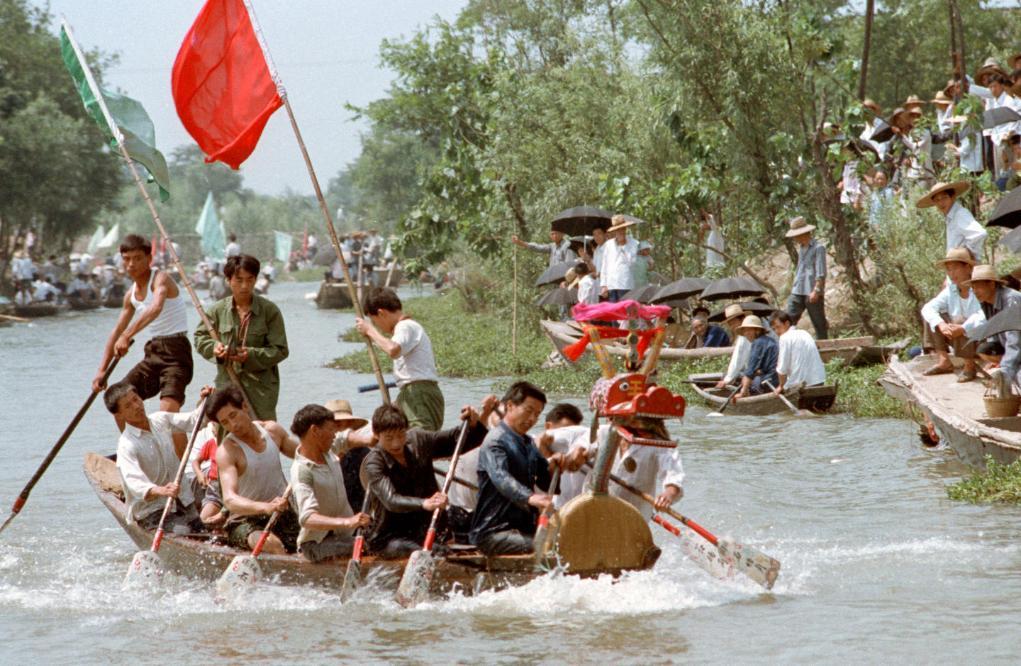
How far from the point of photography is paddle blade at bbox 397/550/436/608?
27.0 ft

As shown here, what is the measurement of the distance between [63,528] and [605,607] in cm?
595

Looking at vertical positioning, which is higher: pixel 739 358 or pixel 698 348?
pixel 739 358

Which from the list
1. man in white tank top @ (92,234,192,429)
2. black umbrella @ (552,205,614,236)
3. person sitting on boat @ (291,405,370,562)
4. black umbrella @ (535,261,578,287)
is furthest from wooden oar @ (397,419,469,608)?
black umbrella @ (535,261,578,287)

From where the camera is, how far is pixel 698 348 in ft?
62.1

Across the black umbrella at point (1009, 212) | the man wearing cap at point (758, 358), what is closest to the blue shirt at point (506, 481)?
the black umbrella at point (1009, 212)

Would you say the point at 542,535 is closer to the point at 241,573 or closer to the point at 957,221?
the point at 241,573

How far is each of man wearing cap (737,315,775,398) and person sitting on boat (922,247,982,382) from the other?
2648 mm

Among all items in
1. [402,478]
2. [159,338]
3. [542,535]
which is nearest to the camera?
[542,535]

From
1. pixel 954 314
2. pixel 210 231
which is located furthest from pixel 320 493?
pixel 210 231

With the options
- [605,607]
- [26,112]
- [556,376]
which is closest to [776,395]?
[556,376]

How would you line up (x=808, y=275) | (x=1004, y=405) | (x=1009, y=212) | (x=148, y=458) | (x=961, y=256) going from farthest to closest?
(x=808, y=275) → (x=1009, y=212) → (x=961, y=256) → (x=1004, y=405) → (x=148, y=458)

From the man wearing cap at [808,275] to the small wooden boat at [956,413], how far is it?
11.5 ft

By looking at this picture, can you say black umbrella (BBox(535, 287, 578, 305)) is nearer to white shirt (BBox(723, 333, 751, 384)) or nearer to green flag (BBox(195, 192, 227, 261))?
white shirt (BBox(723, 333, 751, 384))

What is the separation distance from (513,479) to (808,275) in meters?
10.5
